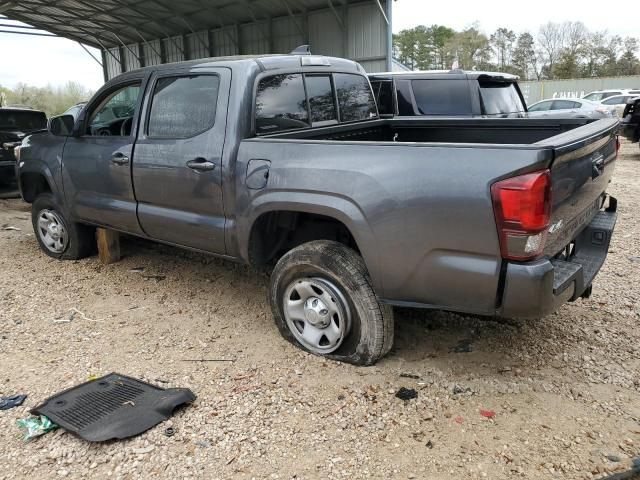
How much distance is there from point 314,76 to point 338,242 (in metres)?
1.49

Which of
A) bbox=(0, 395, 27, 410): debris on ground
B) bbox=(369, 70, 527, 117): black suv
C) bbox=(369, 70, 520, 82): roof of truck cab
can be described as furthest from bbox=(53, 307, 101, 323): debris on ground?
bbox=(369, 70, 520, 82): roof of truck cab

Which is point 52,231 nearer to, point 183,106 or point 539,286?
point 183,106

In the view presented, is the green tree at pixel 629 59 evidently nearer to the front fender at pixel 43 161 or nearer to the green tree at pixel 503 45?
the green tree at pixel 503 45

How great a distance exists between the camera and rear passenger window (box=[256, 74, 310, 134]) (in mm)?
3646

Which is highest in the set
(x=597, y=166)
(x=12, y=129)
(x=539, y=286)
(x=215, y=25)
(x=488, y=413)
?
(x=215, y=25)

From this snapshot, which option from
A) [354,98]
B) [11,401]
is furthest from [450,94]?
[11,401]

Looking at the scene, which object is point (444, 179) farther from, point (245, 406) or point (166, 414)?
point (166, 414)

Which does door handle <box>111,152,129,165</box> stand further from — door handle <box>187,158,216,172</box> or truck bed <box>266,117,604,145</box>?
truck bed <box>266,117,604,145</box>

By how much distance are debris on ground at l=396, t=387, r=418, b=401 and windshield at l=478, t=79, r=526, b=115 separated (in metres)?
4.79

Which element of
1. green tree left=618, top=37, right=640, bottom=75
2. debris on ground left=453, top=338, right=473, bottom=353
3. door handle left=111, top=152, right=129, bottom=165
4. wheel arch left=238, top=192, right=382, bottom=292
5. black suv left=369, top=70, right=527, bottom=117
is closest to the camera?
wheel arch left=238, top=192, right=382, bottom=292

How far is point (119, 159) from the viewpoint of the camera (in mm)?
4305

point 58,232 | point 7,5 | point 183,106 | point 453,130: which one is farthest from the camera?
point 7,5

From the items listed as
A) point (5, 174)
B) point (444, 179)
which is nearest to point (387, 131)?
point (444, 179)

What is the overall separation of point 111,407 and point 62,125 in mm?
3108
